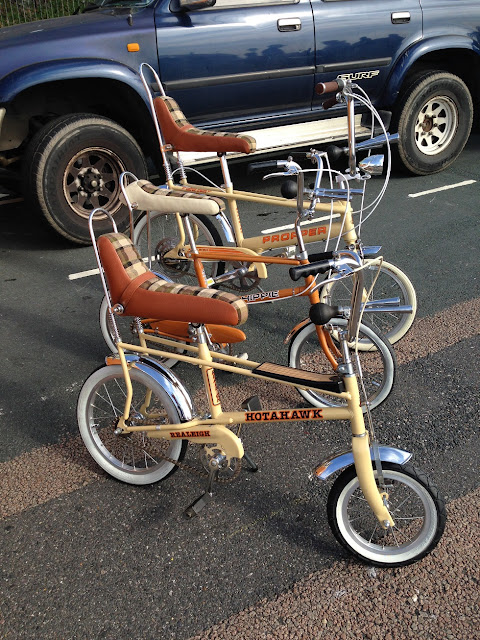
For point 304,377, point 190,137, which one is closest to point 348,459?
point 304,377

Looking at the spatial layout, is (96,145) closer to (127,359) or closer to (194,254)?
(194,254)

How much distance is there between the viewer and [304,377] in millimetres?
2496

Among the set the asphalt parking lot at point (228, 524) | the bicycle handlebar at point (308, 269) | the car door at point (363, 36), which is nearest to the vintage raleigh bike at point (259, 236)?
the asphalt parking lot at point (228, 524)

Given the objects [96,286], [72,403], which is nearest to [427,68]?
[96,286]

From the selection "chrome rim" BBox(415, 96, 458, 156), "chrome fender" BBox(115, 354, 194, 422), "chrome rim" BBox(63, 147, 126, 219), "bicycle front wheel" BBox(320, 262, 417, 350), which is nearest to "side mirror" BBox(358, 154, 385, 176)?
"bicycle front wheel" BBox(320, 262, 417, 350)

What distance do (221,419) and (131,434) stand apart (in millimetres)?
505

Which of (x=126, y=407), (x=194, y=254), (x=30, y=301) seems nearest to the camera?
(x=126, y=407)

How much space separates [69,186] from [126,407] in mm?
2933

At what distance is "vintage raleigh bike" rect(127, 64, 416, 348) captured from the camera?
3375 millimetres

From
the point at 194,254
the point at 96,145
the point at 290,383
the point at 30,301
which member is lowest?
the point at 30,301

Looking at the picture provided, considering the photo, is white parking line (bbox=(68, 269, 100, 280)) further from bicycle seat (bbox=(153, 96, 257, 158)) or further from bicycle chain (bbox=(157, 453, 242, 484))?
bicycle chain (bbox=(157, 453, 242, 484))

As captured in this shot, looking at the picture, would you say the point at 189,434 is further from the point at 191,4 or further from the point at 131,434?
the point at 191,4

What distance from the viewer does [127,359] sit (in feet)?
9.18

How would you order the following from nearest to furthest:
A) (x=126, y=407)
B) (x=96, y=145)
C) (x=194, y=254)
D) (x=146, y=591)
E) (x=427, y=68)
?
(x=146, y=591), (x=126, y=407), (x=194, y=254), (x=96, y=145), (x=427, y=68)
